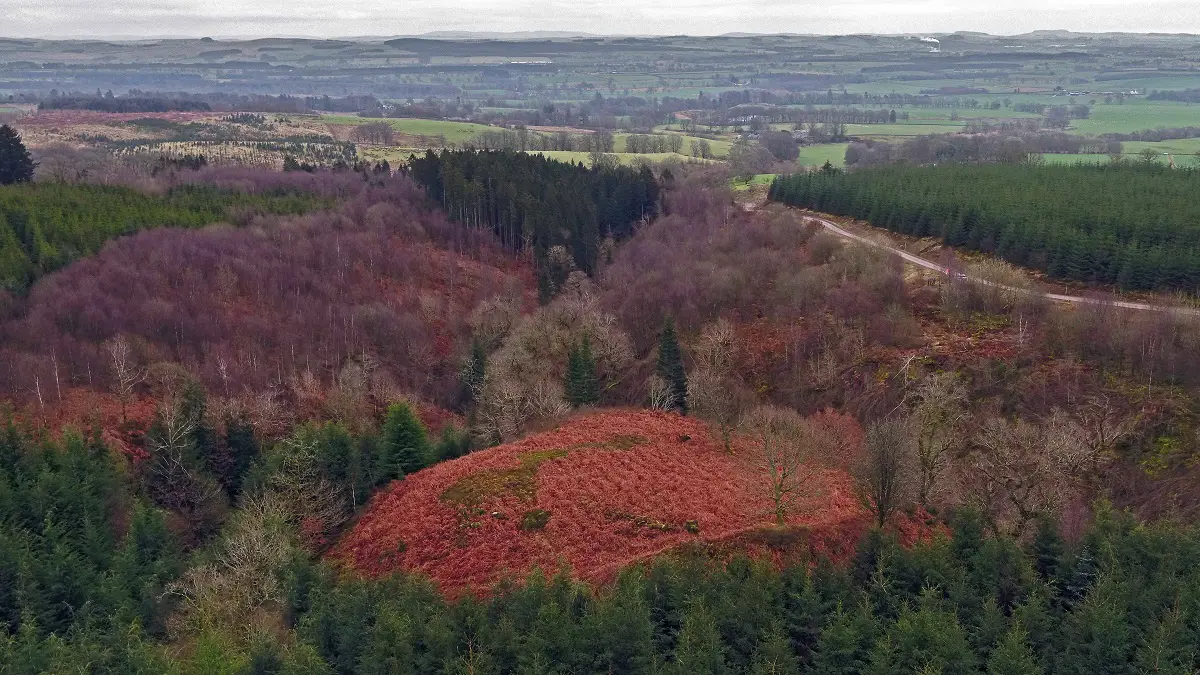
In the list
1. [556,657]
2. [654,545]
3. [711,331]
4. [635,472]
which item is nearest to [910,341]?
[711,331]

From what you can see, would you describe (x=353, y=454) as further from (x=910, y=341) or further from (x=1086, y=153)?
(x=1086, y=153)

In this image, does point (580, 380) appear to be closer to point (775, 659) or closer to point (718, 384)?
point (718, 384)

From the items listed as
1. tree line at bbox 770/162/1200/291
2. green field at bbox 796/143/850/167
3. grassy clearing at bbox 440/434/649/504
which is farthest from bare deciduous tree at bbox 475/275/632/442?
green field at bbox 796/143/850/167

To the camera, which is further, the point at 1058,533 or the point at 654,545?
the point at 654,545

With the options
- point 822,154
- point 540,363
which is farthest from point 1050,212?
point 822,154

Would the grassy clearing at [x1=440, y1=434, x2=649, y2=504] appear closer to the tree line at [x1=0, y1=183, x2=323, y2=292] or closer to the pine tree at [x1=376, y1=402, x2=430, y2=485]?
the pine tree at [x1=376, y1=402, x2=430, y2=485]

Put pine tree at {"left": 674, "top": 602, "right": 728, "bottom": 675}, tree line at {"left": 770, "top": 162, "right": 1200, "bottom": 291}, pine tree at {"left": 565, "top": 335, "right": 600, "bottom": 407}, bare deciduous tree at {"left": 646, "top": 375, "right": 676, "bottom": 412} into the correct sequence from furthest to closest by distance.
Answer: tree line at {"left": 770, "top": 162, "right": 1200, "bottom": 291}, pine tree at {"left": 565, "top": 335, "right": 600, "bottom": 407}, bare deciduous tree at {"left": 646, "top": 375, "right": 676, "bottom": 412}, pine tree at {"left": 674, "top": 602, "right": 728, "bottom": 675}

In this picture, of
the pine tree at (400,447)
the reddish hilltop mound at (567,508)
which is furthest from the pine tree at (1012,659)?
the pine tree at (400,447)
